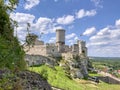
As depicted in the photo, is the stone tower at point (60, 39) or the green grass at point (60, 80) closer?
the green grass at point (60, 80)

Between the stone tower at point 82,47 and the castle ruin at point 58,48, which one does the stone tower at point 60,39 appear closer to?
the castle ruin at point 58,48

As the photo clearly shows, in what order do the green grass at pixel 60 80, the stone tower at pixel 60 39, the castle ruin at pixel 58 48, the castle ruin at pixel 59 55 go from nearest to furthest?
the green grass at pixel 60 80
the castle ruin at pixel 59 55
the castle ruin at pixel 58 48
the stone tower at pixel 60 39

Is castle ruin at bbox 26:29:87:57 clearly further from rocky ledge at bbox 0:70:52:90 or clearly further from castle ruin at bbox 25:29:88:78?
rocky ledge at bbox 0:70:52:90

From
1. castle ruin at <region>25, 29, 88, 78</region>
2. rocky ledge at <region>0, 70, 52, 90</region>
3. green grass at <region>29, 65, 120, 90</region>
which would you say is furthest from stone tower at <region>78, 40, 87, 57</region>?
rocky ledge at <region>0, 70, 52, 90</region>

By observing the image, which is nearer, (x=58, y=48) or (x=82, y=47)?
(x=58, y=48)

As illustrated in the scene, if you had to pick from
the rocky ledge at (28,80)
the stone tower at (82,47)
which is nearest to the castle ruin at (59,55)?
the stone tower at (82,47)

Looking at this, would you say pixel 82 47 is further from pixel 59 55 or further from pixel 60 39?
pixel 59 55

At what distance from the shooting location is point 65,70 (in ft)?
164

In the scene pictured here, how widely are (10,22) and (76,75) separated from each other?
33747mm

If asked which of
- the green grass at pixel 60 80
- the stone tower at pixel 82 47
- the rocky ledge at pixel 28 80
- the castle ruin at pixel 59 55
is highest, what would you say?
the stone tower at pixel 82 47

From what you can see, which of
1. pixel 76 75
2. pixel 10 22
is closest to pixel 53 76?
pixel 76 75

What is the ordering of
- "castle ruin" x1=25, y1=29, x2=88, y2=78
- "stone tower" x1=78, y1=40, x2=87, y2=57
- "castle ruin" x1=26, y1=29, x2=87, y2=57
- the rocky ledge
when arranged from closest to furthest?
1. the rocky ledge
2. "castle ruin" x1=25, y1=29, x2=88, y2=78
3. "castle ruin" x1=26, y1=29, x2=87, y2=57
4. "stone tower" x1=78, y1=40, x2=87, y2=57

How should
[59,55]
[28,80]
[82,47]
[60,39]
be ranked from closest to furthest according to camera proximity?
[28,80]
[59,55]
[60,39]
[82,47]

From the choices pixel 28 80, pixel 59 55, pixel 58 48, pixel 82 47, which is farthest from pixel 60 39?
pixel 28 80
